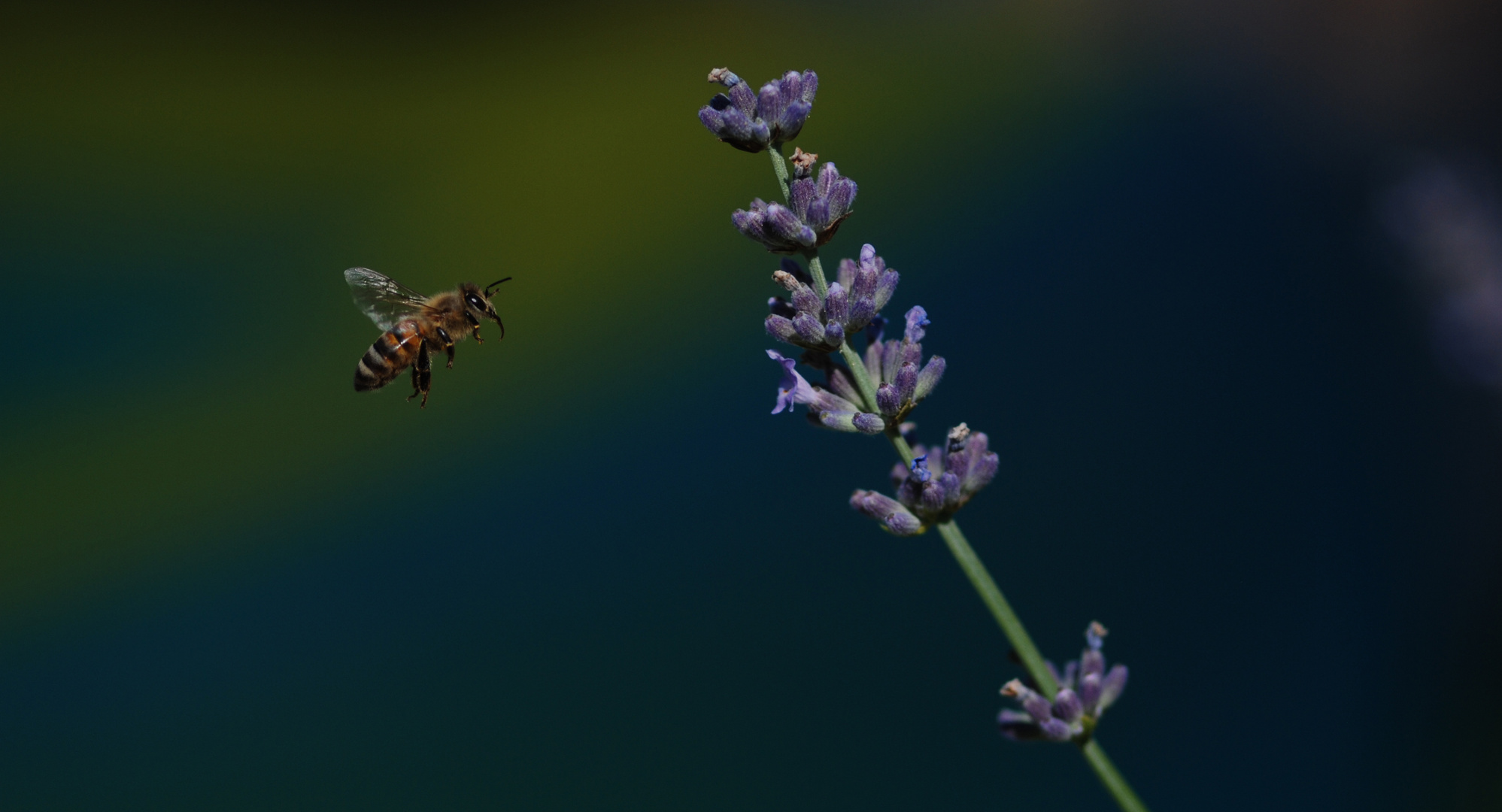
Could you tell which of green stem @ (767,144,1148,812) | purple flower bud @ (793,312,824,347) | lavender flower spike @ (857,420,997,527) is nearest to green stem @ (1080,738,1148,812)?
green stem @ (767,144,1148,812)

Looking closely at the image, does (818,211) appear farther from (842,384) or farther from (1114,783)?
(1114,783)

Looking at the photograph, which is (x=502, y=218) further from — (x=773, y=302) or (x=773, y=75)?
(x=773, y=302)

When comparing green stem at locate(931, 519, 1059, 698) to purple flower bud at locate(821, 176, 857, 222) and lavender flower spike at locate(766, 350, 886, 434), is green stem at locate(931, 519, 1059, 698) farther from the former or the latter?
purple flower bud at locate(821, 176, 857, 222)

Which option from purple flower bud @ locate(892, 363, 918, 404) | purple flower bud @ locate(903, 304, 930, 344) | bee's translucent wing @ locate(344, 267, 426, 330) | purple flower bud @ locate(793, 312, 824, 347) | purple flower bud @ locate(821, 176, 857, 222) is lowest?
purple flower bud @ locate(892, 363, 918, 404)

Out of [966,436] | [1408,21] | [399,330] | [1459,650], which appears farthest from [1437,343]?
[399,330]

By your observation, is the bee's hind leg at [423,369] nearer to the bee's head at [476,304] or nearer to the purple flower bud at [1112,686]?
the bee's head at [476,304]

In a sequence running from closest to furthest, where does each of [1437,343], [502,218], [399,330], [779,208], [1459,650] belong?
[779,208]
[399,330]
[1437,343]
[1459,650]
[502,218]

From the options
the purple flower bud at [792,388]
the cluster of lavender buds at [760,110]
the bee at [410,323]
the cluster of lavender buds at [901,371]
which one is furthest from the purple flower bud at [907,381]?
the bee at [410,323]
